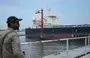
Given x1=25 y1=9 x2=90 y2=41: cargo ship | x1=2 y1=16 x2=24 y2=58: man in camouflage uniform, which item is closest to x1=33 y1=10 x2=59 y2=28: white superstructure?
x1=25 y1=9 x2=90 y2=41: cargo ship

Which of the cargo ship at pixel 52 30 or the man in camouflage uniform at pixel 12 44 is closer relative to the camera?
the man in camouflage uniform at pixel 12 44

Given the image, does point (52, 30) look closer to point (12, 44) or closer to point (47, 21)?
point (47, 21)

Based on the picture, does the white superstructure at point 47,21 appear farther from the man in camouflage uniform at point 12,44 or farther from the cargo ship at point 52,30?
the man in camouflage uniform at point 12,44

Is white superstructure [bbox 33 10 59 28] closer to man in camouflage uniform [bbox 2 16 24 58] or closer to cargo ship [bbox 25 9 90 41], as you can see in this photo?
cargo ship [bbox 25 9 90 41]

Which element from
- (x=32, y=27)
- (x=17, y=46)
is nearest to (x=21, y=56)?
(x=17, y=46)

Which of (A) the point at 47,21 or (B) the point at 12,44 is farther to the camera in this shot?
(A) the point at 47,21

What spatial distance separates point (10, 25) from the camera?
3.40 m

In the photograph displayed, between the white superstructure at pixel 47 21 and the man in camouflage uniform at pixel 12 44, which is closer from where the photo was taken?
the man in camouflage uniform at pixel 12 44

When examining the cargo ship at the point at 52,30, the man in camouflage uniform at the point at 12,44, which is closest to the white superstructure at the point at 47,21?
the cargo ship at the point at 52,30

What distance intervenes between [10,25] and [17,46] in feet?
1.08

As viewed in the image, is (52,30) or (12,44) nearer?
(12,44)

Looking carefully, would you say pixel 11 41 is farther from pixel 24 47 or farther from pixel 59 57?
pixel 59 57

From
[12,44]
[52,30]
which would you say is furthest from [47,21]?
[12,44]

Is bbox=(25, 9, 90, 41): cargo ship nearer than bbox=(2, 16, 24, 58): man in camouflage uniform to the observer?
No
